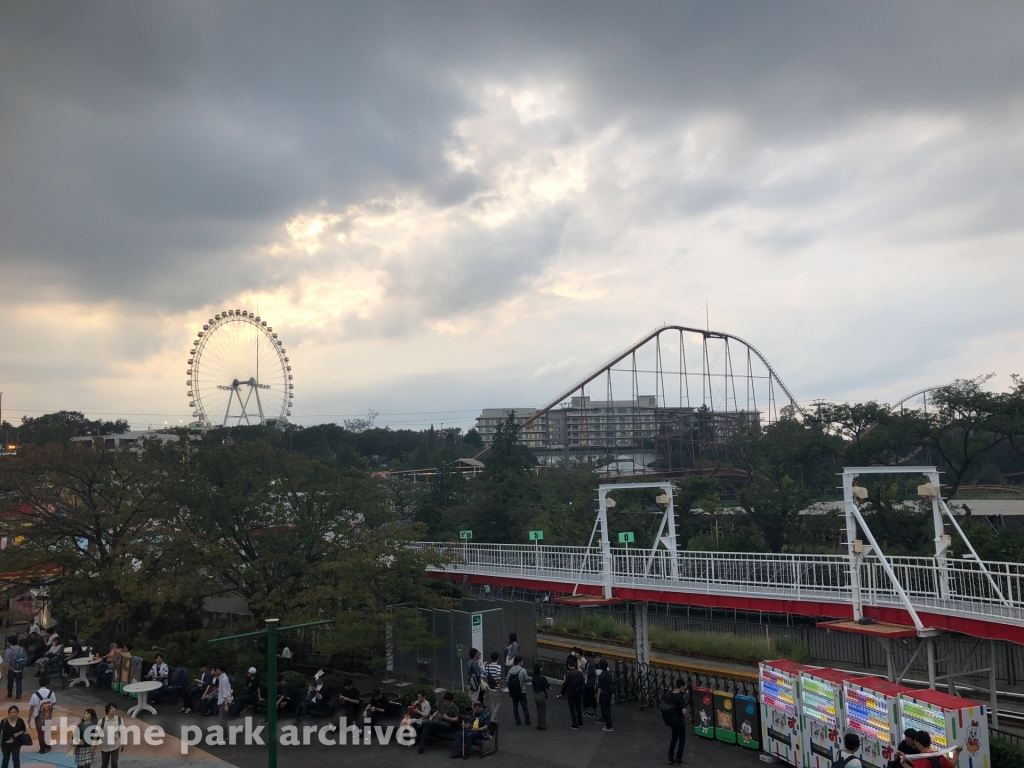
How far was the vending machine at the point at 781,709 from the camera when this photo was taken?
1323 cm

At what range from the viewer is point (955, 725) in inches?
412

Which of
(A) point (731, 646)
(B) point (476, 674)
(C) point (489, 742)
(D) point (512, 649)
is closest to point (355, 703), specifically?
(B) point (476, 674)

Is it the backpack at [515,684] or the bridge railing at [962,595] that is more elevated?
the bridge railing at [962,595]

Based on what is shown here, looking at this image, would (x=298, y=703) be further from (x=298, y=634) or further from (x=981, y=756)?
(x=981, y=756)

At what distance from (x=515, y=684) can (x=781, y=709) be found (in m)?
5.73

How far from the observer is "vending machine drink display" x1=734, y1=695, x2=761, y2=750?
14.5 metres

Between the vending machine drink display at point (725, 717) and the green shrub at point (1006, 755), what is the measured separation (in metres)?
4.47

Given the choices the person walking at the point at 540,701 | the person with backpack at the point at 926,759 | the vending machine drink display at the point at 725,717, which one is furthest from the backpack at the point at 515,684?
the person with backpack at the point at 926,759

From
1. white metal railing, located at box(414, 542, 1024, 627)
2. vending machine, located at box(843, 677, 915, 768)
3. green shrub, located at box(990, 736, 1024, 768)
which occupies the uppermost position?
white metal railing, located at box(414, 542, 1024, 627)

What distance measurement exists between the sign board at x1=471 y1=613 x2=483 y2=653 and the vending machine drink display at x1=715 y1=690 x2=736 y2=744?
6.73 metres

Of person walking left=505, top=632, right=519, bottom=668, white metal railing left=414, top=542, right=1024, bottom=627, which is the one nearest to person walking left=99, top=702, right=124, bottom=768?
person walking left=505, top=632, right=519, bottom=668

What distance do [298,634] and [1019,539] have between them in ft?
80.2

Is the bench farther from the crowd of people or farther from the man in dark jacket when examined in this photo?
the man in dark jacket

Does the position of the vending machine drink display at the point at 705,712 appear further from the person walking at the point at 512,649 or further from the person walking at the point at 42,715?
the person walking at the point at 42,715
